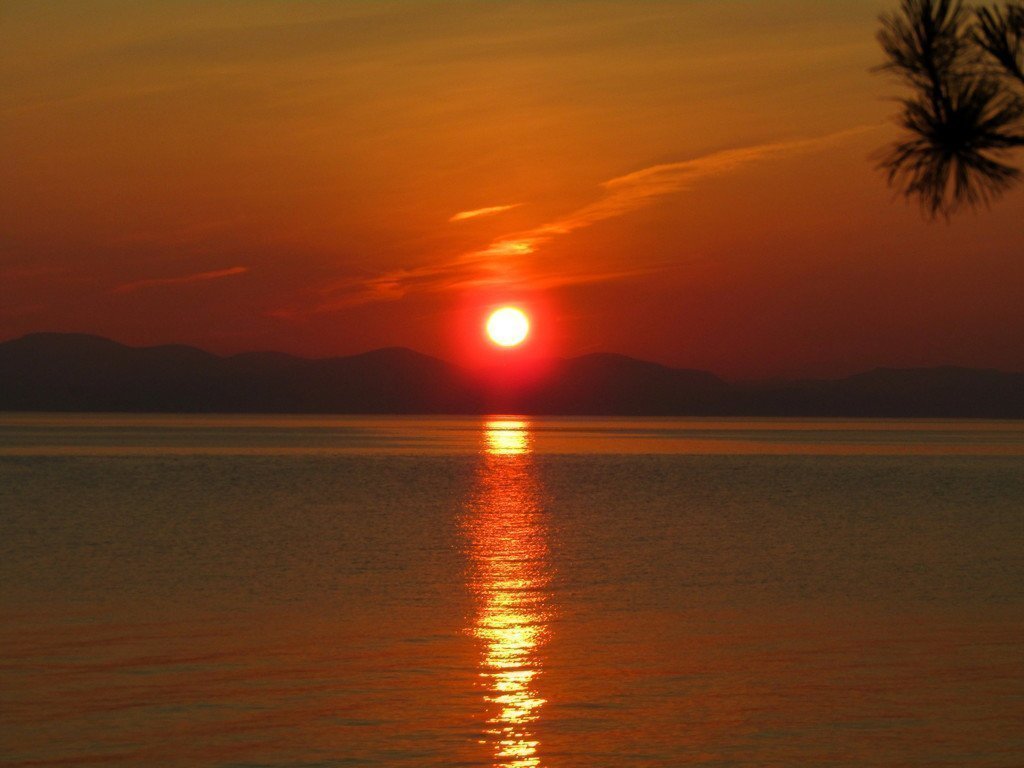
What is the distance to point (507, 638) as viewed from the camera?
16797 mm

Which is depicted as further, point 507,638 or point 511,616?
point 511,616

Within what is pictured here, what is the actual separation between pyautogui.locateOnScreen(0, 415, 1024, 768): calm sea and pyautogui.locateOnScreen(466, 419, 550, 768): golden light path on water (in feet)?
0.20

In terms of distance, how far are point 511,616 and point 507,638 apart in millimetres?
1923

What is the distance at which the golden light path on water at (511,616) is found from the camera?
12.0 m

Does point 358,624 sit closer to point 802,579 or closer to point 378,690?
point 378,690

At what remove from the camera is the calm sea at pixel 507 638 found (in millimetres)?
11711

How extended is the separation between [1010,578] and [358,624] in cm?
1246

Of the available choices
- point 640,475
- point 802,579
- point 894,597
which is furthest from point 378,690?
point 640,475

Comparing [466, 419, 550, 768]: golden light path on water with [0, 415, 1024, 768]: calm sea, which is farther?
[466, 419, 550, 768]: golden light path on water

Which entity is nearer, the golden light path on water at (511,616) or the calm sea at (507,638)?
the calm sea at (507,638)

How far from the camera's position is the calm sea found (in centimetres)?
1171

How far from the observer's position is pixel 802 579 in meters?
24.1

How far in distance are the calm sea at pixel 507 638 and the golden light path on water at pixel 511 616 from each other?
0.20 ft

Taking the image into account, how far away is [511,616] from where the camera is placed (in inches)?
737
